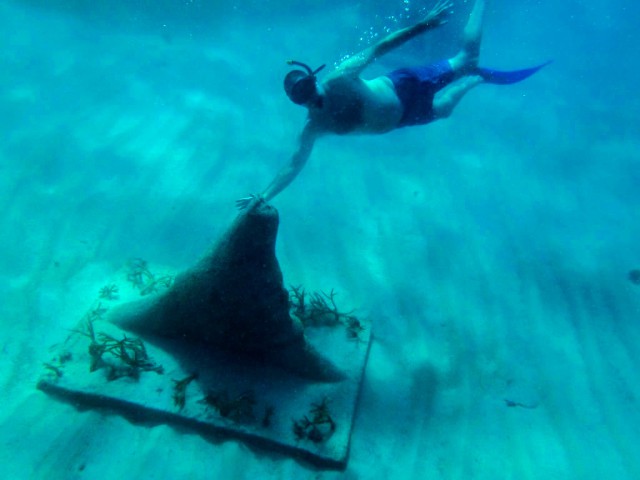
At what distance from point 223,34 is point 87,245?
35.2ft

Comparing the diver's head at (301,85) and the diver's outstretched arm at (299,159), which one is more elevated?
the diver's head at (301,85)

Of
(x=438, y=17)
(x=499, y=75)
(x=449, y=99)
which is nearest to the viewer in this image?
(x=438, y=17)

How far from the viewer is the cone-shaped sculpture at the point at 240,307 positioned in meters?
2.83

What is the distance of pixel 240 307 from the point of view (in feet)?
10.1

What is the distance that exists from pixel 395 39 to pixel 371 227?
2.87 metres

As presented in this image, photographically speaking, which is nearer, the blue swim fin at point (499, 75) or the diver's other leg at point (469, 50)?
the diver's other leg at point (469, 50)

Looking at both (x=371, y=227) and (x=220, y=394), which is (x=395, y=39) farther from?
(x=220, y=394)

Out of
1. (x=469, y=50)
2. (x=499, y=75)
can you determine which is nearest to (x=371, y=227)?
(x=469, y=50)

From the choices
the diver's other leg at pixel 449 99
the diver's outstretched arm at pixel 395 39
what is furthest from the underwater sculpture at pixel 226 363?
the diver's other leg at pixel 449 99

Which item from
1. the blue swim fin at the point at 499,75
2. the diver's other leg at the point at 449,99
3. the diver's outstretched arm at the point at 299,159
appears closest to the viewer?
the diver's outstretched arm at the point at 299,159

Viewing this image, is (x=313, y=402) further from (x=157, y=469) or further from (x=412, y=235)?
(x=412, y=235)

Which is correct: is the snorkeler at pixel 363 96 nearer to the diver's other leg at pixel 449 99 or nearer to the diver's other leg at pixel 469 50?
the diver's other leg at pixel 449 99

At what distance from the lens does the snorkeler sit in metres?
4.35

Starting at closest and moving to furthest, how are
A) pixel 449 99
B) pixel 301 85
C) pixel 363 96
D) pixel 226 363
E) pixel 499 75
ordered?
1. pixel 226 363
2. pixel 301 85
3. pixel 363 96
4. pixel 449 99
5. pixel 499 75
